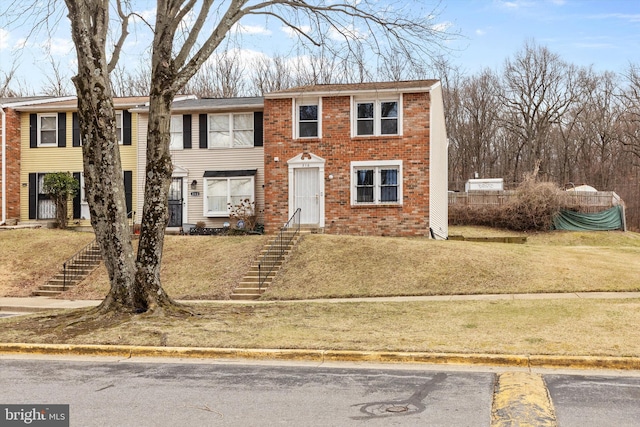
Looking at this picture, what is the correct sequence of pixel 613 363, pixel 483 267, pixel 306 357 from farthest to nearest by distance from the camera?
pixel 483 267 < pixel 306 357 < pixel 613 363

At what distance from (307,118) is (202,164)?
5.72 m

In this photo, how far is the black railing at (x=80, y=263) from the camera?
68.0 ft

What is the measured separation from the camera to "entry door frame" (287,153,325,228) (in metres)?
25.1

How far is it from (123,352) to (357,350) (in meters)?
3.51

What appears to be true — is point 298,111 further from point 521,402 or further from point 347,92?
point 521,402

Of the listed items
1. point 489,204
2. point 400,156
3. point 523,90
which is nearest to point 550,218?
point 489,204

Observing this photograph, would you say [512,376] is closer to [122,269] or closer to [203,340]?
[203,340]

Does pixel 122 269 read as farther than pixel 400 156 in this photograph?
No

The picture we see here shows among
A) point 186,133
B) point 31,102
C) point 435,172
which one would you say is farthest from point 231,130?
point 31,102

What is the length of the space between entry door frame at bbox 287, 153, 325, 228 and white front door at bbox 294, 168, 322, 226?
8 cm

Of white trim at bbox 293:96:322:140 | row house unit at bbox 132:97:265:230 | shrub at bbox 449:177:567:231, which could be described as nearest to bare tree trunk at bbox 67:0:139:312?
white trim at bbox 293:96:322:140

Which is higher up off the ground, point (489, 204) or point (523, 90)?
point (523, 90)

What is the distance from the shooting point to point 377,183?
24.8 meters

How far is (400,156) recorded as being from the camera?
24.8 m
